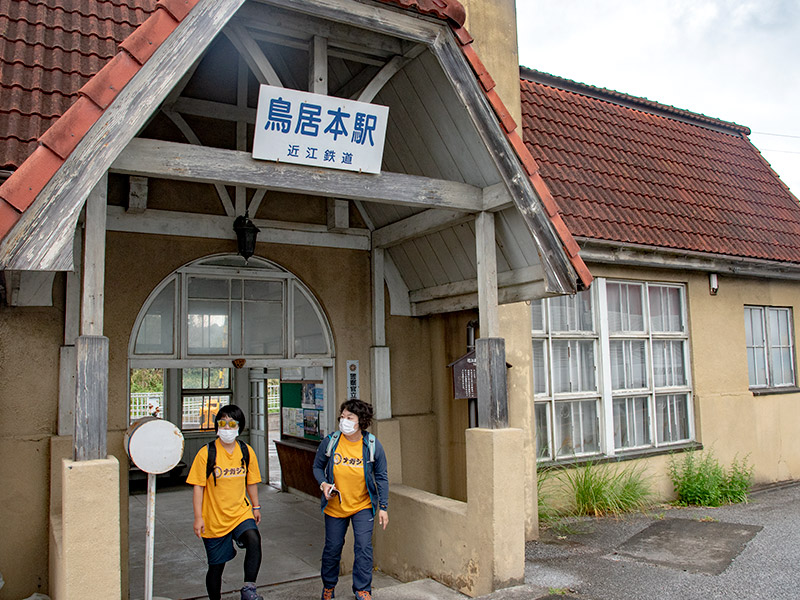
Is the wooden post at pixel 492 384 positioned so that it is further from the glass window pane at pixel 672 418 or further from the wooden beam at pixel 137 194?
the glass window pane at pixel 672 418

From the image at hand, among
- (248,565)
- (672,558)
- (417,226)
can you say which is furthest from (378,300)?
(672,558)

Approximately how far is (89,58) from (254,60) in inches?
78.8

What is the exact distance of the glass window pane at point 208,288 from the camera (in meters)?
6.80

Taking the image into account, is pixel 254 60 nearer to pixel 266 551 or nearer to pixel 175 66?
pixel 175 66

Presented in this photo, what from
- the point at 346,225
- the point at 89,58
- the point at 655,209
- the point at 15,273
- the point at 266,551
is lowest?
the point at 266,551

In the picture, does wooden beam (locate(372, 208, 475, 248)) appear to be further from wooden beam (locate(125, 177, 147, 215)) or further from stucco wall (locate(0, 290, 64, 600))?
stucco wall (locate(0, 290, 64, 600))

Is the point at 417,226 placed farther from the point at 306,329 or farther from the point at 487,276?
the point at 306,329

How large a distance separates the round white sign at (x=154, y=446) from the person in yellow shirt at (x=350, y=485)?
1.19m

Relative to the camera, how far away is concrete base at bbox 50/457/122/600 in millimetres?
4027

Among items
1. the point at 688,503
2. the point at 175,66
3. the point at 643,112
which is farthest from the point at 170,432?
the point at 643,112

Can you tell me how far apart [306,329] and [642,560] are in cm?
409

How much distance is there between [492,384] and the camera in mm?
5723

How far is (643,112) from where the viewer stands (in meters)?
11.4

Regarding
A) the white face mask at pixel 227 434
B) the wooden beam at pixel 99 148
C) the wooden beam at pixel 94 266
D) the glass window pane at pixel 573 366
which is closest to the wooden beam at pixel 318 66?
the wooden beam at pixel 99 148
